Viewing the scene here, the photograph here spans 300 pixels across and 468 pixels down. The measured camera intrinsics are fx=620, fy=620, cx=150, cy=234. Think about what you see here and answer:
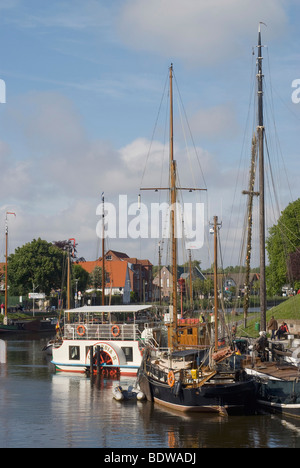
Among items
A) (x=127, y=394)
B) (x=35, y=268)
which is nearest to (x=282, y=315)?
(x=127, y=394)

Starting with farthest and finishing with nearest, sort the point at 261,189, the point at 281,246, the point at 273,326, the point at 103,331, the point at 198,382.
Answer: the point at 281,246 < the point at 103,331 < the point at 273,326 < the point at 261,189 < the point at 198,382

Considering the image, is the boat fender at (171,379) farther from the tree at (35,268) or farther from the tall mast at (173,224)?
the tree at (35,268)

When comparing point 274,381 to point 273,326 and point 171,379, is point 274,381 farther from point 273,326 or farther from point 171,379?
point 273,326

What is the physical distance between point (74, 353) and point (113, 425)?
19.8 meters

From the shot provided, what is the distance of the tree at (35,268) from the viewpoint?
11425 cm

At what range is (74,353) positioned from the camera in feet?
155

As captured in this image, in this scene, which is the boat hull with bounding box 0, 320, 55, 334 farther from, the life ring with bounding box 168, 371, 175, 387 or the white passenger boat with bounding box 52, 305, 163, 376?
the life ring with bounding box 168, 371, 175, 387

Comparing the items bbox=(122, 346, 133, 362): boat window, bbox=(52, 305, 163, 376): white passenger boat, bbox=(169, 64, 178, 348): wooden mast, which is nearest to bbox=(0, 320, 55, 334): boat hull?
bbox=(52, 305, 163, 376): white passenger boat

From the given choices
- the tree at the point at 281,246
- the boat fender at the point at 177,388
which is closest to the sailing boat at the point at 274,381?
the boat fender at the point at 177,388

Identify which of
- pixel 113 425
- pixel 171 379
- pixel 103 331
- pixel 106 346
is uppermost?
pixel 103 331

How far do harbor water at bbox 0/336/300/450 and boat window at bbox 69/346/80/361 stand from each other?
8127 mm

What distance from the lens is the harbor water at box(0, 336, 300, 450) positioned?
2484cm
